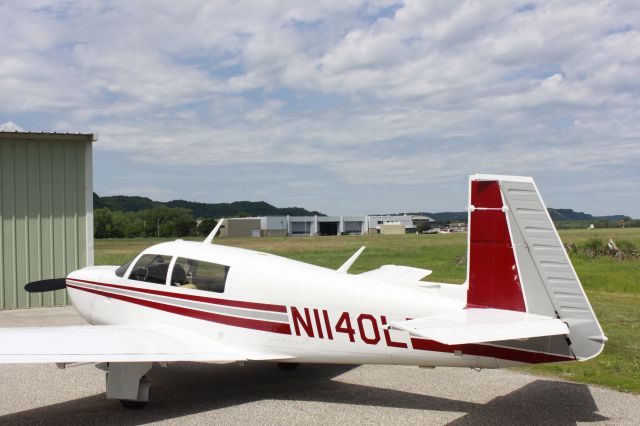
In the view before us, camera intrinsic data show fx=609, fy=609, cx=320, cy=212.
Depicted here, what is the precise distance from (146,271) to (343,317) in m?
2.79

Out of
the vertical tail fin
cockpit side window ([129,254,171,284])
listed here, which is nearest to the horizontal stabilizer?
cockpit side window ([129,254,171,284])

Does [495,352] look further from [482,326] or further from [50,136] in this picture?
[50,136]

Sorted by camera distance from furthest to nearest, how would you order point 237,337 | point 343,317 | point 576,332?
point 237,337 → point 343,317 → point 576,332

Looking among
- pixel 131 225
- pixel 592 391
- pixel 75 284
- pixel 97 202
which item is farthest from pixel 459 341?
pixel 97 202

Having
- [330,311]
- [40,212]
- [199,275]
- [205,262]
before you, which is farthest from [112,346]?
[40,212]

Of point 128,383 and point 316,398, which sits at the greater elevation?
point 128,383

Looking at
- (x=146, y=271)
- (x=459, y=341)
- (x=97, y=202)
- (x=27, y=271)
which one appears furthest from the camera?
(x=97, y=202)

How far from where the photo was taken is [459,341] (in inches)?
180

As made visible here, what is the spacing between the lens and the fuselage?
5918mm

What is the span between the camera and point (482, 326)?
16.3 ft

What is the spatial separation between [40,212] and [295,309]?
9642 millimetres

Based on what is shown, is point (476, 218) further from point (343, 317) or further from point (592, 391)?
point (592, 391)

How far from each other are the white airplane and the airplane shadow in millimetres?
376

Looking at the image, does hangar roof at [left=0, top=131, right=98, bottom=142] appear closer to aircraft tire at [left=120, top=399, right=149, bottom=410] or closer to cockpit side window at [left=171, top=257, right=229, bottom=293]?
cockpit side window at [left=171, top=257, right=229, bottom=293]
